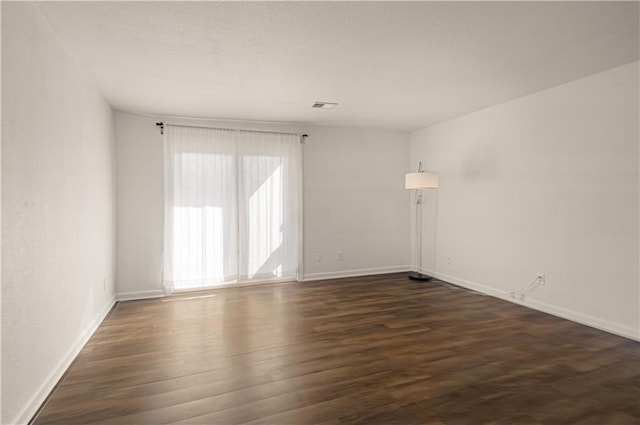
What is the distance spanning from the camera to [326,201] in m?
5.33

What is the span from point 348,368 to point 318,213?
3.08 metres

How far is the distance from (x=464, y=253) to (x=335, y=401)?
135 inches

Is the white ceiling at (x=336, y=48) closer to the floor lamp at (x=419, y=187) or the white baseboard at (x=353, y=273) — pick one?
the floor lamp at (x=419, y=187)

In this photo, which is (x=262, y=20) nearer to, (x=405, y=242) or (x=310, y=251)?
(x=310, y=251)

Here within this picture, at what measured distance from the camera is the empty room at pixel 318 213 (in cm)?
199

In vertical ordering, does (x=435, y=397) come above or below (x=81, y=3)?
below

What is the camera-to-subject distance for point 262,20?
Answer: 217 centimetres

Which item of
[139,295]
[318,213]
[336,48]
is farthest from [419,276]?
[139,295]

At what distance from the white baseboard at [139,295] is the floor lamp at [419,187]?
371 cm

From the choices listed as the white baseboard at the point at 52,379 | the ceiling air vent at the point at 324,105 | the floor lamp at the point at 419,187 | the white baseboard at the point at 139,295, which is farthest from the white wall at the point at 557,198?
the white baseboard at the point at 52,379

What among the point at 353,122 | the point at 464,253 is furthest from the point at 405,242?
the point at 353,122

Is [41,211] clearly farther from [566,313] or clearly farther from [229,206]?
[566,313]

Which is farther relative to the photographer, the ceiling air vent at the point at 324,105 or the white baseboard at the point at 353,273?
the white baseboard at the point at 353,273

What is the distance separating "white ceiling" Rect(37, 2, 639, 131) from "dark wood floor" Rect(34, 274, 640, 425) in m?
2.41
